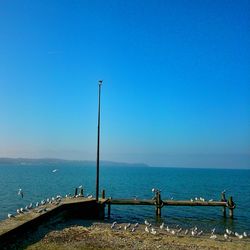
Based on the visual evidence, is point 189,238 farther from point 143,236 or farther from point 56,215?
point 56,215

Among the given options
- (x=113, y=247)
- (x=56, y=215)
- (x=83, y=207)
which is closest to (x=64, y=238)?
(x=113, y=247)

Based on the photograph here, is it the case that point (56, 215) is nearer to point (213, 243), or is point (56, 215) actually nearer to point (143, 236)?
point (143, 236)

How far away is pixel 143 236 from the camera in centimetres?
2145

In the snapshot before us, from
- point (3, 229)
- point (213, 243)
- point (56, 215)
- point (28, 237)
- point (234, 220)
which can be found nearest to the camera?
point (3, 229)

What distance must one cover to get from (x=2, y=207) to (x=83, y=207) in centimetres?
1742

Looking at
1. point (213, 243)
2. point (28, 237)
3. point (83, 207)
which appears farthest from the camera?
point (83, 207)

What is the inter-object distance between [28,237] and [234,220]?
2379 cm

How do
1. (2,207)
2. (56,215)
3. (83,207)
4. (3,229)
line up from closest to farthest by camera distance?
1. (3,229)
2. (56,215)
3. (83,207)
4. (2,207)

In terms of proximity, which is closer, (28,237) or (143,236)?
(28,237)

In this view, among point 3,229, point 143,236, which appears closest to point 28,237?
point 3,229

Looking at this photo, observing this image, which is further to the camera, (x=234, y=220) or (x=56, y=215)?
(x=234, y=220)

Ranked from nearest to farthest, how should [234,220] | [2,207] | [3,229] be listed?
1. [3,229]
2. [234,220]
3. [2,207]

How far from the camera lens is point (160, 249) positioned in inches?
710

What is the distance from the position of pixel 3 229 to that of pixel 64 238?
3.18m
